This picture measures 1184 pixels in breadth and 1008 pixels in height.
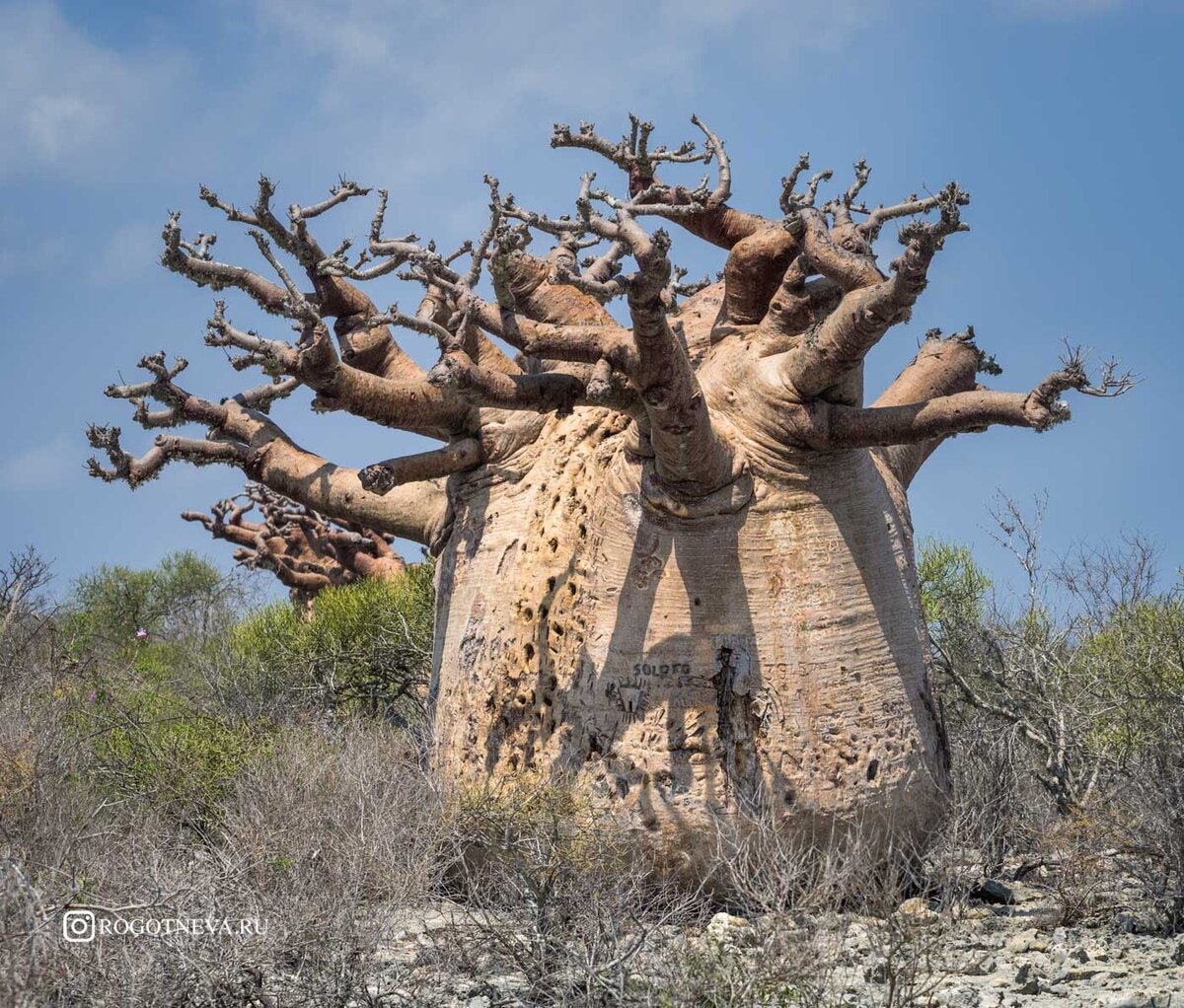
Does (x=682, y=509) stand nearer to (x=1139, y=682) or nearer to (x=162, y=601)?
(x=1139, y=682)

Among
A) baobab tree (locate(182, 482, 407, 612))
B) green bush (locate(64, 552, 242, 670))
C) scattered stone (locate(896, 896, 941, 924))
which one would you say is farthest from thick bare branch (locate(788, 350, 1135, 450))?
green bush (locate(64, 552, 242, 670))

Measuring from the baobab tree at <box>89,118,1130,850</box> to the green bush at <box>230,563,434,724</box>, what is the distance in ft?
14.7

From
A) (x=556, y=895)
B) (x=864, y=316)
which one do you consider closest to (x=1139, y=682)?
(x=864, y=316)

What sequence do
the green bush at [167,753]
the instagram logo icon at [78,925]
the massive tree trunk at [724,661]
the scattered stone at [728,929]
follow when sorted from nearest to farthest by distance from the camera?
1. the instagram logo icon at [78,925]
2. the scattered stone at [728,929]
3. the massive tree trunk at [724,661]
4. the green bush at [167,753]

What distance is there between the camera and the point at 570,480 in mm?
5457

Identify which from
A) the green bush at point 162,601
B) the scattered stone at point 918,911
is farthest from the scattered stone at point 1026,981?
the green bush at point 162,601

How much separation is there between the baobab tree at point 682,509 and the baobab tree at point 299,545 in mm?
6968

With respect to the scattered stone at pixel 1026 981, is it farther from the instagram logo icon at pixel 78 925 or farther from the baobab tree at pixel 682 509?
the instagram logo icon at pixel 78 925

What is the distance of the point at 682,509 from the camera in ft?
15.9

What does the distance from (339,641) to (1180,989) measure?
758cm

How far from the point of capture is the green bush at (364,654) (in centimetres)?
995

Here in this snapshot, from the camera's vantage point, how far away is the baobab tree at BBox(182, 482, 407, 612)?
494 inches

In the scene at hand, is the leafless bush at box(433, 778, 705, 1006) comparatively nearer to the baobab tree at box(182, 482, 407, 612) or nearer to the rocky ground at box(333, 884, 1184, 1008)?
the rocky ground at box(333, 884, 1184, 1008)
